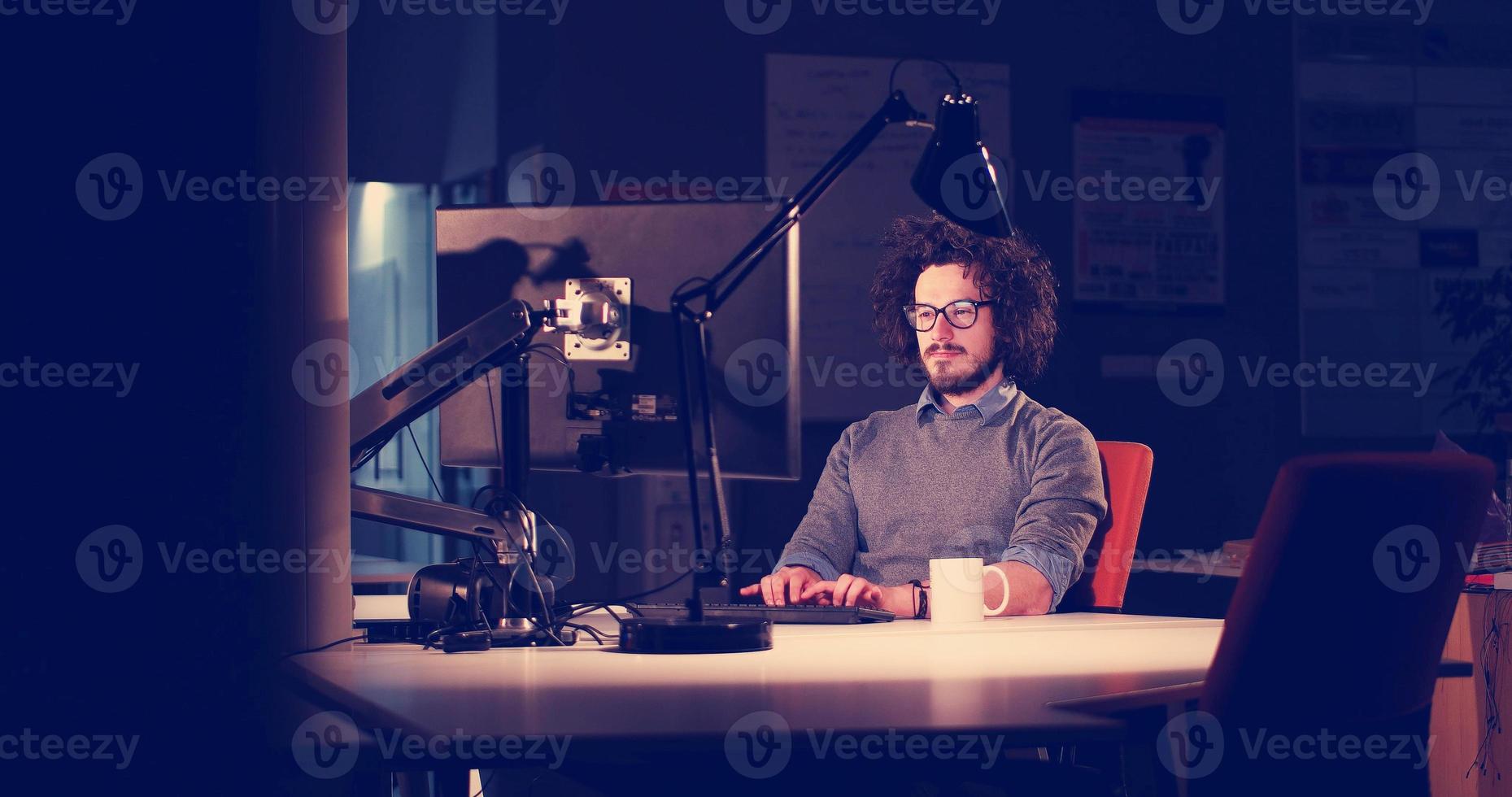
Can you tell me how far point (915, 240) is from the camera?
109 inches

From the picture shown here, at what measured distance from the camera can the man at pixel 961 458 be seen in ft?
7.64

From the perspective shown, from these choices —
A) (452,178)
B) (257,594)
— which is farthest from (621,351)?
(452,178)

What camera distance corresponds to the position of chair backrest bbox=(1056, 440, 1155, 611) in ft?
7.65

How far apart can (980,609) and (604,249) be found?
711 mm

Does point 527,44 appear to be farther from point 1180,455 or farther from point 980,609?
point 980,609

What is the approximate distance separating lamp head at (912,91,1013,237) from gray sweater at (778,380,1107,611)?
2.12ft
